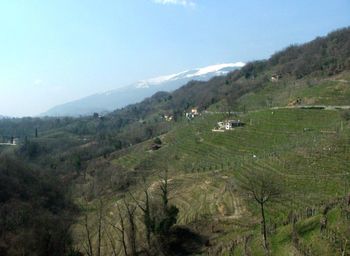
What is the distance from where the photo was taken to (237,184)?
47594 millimetres

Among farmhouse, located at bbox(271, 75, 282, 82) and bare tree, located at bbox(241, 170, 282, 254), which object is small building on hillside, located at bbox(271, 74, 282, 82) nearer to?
farmhouse, located at bbox(271, 75, 282, 82)

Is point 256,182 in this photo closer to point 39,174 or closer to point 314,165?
point 314,165

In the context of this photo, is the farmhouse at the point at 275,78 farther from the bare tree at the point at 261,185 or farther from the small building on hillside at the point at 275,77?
the bare tree at the point at 261,185

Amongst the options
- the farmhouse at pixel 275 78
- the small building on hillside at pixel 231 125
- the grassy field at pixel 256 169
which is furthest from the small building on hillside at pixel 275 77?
the small building on hillside at pixel 231 125

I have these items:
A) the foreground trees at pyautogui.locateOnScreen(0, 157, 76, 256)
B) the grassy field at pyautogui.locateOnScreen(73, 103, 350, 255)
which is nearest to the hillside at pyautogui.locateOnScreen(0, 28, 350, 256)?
the grassy field at pyautogui.locateOnScreen(73, 103, 350, 255)

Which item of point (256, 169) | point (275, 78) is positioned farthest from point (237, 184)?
point (275, 78)

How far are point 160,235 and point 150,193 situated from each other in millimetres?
20251

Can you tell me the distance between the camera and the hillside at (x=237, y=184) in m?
29.2

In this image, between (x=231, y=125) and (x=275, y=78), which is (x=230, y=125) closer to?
(x=231, y=125)

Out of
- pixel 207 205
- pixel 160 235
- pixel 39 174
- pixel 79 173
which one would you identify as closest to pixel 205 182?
pixel 207 205

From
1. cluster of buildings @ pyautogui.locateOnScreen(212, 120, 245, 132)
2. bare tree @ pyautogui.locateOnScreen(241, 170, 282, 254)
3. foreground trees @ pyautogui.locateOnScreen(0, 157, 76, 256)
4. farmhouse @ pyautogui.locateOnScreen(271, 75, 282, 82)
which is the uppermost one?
farmhouse @ pyautogui.locateOnScreen(271, 75, 282, 82)

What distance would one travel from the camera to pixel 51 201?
67375mm

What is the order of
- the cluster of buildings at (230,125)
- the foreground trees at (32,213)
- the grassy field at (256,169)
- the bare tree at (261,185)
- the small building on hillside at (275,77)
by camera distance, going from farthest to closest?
the small building on hillside at (275,77)
the cluster of buildings at (230,125)
the foreground trees at (32,213)
the bare tree at (261,185)
the grassy field at (256,169)

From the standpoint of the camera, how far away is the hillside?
96.0 feet
